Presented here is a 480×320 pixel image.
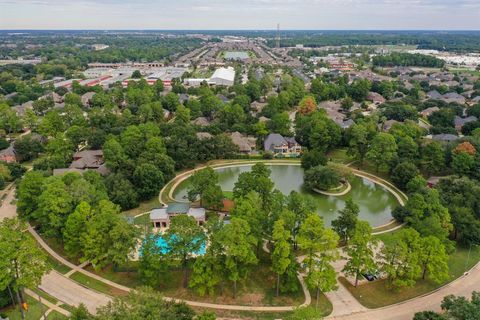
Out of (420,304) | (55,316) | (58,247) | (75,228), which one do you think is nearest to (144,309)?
(55,316)

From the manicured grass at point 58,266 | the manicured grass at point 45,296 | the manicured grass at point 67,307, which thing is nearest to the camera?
the manicured grass at point 67,307

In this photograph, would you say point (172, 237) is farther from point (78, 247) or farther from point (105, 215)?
point (78, 247)

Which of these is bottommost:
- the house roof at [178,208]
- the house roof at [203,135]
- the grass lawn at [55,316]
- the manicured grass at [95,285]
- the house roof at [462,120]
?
the grass lawn at [55,316]

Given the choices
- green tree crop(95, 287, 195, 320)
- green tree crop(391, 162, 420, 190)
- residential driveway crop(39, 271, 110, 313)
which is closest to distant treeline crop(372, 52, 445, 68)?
green tree crop(391, 162, 420, 190)

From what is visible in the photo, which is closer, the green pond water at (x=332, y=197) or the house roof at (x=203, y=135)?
the green pond water at (x=332, y=197)

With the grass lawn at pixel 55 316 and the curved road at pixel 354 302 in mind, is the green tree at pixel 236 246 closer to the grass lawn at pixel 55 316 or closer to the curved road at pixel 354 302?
the curved road at pixel 354 302

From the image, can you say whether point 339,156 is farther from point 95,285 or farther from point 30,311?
point 30,311

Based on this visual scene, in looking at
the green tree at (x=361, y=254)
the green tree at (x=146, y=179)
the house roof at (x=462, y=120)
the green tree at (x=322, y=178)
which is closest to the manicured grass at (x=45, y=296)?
the green tree at (x=146, y=179)
